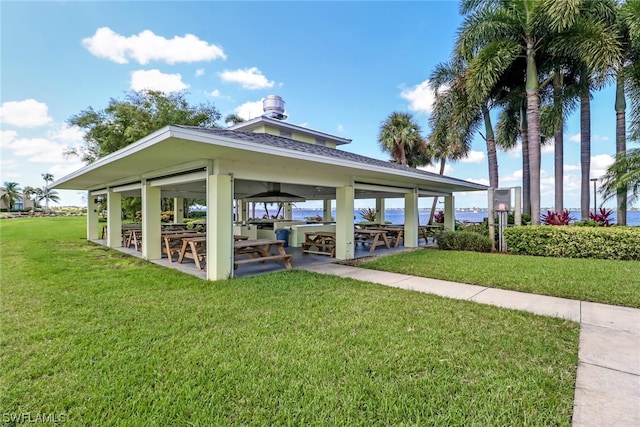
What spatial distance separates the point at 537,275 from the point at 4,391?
8.61 metres

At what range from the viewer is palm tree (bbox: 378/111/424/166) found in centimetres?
2427

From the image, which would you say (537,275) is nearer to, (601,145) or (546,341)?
(546,341)

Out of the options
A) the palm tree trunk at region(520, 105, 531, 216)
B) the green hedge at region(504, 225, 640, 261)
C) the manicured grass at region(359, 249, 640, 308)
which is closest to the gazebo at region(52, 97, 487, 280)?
the manicured grass at region(359, 249, 640, 308)

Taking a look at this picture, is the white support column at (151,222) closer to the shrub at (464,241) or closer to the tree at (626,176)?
the shrub at (464,241)

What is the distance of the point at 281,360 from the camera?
3.06 meters

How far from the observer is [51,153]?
2628 cm

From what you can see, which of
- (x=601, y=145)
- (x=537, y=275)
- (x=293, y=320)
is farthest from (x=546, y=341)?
(x=601, y=145)

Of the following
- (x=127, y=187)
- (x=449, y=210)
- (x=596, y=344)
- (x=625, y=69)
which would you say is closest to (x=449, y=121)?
(x=449, y=210)

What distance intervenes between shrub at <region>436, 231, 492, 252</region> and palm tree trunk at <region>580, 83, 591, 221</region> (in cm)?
635

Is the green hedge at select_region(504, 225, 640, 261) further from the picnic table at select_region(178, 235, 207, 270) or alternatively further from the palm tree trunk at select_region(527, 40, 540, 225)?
the picnic table at select_region(178, 235, 207, 270)

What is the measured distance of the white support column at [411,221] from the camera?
12.5 meters

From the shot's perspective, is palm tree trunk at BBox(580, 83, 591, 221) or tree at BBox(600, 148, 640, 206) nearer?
tree at BBox(600, 148, 640, 206)

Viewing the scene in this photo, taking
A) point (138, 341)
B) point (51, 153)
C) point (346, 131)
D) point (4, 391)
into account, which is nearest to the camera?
point (4, 391)

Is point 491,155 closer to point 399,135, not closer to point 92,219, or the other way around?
point 399,135
